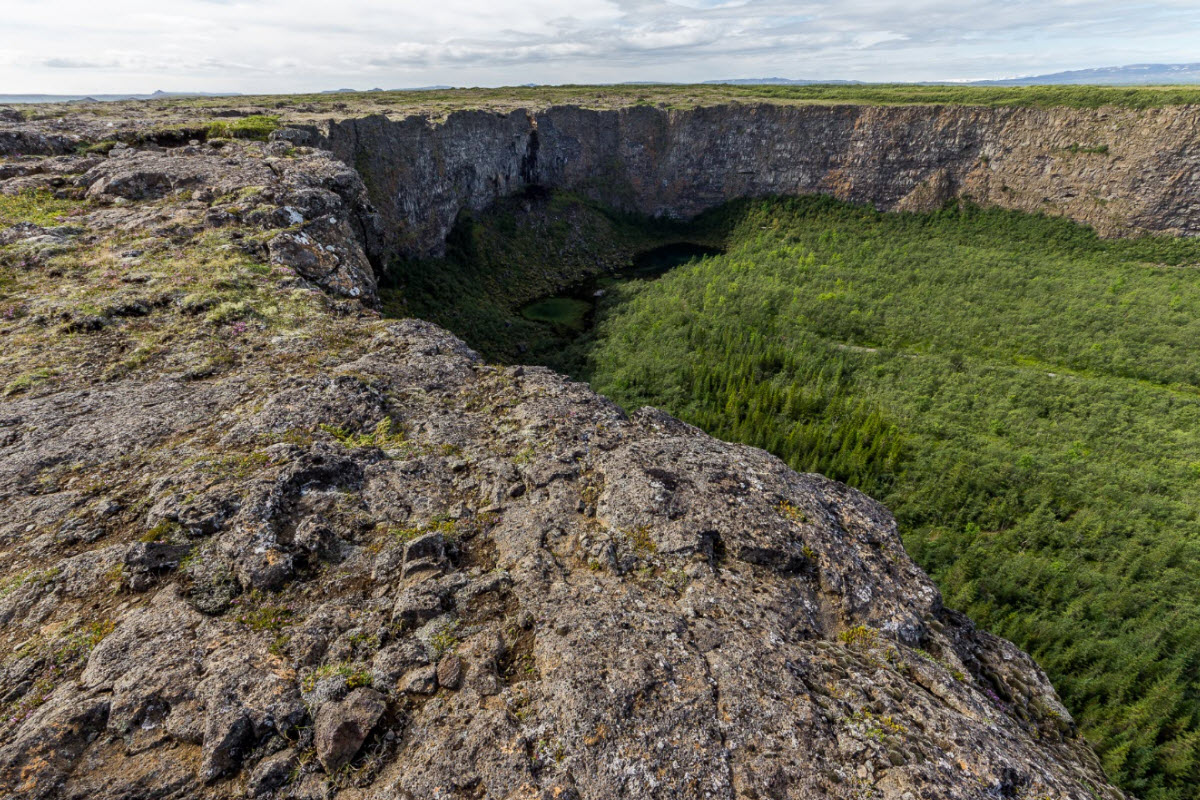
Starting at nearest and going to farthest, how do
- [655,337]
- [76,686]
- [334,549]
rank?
[76,686], [334,549], [655,337]

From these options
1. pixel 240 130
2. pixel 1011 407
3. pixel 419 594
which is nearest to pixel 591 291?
pixel 240 130

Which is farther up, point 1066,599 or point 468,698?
point 468,698

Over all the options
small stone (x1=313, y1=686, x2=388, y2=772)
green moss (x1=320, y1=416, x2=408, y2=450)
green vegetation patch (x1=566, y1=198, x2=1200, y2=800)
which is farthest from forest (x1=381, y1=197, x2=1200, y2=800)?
green moss (x1=320, y1=416, x2=408, y2=450)

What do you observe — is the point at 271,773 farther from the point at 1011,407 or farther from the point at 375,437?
the point at 1011,407

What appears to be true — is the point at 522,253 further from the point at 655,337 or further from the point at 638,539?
the point at 638,539

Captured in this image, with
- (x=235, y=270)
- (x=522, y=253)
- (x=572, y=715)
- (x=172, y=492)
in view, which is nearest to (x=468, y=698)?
(x=572, y=715)

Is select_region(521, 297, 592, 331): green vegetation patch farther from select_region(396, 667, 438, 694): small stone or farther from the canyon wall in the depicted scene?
select_region(396, 667, 438, 694): small stone

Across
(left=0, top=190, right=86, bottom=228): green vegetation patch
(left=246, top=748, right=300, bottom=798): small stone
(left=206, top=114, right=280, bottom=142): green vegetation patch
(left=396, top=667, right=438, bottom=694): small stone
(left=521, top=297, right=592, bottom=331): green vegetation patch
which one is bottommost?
(left=521, top=297, right=592, bottom=331): green vegetation patch
